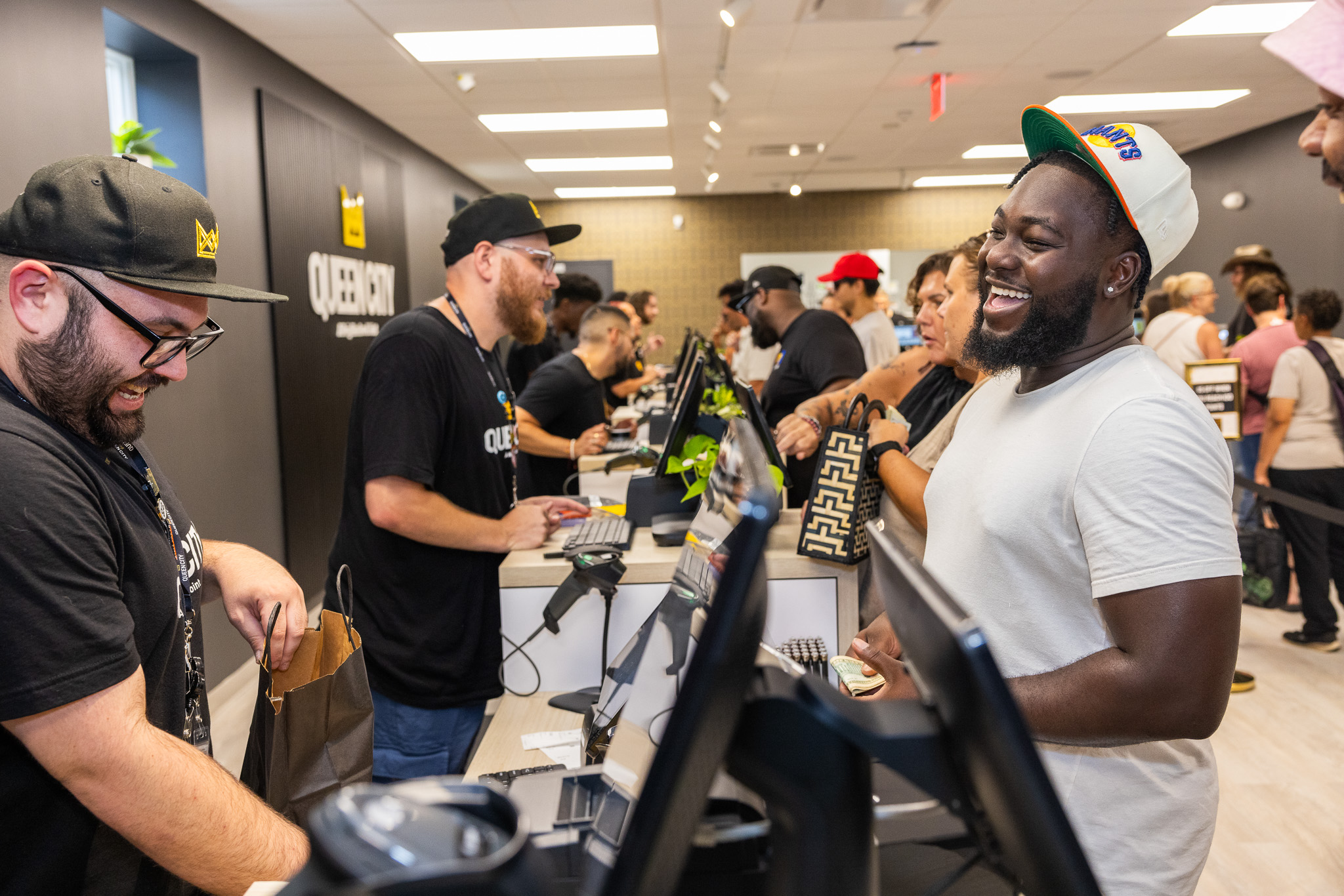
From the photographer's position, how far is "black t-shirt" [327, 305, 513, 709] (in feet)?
6.32

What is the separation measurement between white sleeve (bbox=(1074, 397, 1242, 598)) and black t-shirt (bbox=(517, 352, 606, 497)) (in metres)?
2.96

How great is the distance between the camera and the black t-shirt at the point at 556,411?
3.79 m

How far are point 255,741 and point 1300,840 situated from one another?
3049 millimetres

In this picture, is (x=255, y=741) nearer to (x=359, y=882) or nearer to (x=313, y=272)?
(x=359, y=882)

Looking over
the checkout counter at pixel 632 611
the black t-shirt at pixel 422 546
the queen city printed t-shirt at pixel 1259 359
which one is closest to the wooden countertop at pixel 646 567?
the checkout counter at pixel 632 611

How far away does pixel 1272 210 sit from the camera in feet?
25.9

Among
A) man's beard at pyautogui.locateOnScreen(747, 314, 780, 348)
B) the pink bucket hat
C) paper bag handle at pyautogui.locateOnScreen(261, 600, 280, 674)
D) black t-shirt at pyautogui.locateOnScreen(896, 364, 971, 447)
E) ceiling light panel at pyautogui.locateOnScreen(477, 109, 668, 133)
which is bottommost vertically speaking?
paper bag handle at pyautogui.locateOnScreen(261, 600, 280, 674)

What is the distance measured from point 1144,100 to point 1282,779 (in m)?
5.72

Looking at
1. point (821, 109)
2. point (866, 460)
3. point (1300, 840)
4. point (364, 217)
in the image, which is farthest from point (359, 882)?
point (821, 109)

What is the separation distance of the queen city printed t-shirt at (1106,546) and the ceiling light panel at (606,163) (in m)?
8.08

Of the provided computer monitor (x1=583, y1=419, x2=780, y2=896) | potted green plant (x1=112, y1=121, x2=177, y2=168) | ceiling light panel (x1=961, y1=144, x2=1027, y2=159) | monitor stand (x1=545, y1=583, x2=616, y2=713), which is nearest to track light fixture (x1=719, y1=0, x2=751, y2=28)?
potted green plant (x1=112, y1=121, x2=177, y2=168)

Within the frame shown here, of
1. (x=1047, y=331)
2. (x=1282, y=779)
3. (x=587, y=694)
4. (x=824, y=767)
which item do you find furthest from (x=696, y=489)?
(x=1282, y=779)

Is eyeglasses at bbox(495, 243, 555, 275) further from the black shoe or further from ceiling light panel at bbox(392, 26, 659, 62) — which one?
the black shoe

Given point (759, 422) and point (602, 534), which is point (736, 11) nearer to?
point (759, 422)
